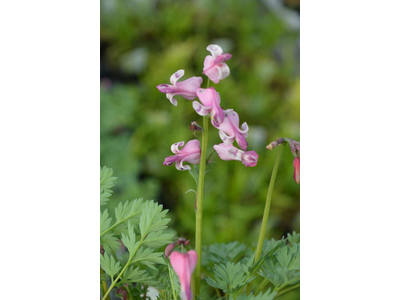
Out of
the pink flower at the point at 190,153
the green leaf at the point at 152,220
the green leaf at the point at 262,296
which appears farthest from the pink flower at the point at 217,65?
the green leaf at the point at 262,296

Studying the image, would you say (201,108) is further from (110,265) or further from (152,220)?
(110,265)

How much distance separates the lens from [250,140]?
0.94 metres

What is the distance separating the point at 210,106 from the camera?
746 millimetres

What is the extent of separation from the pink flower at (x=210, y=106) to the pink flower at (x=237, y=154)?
55 mm

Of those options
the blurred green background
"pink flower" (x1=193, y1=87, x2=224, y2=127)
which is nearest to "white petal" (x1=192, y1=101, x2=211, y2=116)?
"pink flower" (x1=193, y1=87, x2=224, y2=127)

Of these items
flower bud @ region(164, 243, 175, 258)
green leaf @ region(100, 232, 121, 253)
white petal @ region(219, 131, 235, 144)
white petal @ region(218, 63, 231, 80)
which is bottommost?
green leaf @ region(100, 232, 121, 253)

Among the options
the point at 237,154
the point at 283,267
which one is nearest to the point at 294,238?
the point at 283,267

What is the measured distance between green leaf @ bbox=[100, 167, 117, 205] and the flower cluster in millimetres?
151

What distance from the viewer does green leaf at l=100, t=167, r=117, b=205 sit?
0.88m

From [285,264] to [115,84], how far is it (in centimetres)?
52

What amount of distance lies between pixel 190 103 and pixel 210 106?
187 mm

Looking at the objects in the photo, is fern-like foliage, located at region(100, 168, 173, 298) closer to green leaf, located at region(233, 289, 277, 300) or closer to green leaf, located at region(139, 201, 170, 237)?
green leaf, located at region(139, 201, 170, 237)

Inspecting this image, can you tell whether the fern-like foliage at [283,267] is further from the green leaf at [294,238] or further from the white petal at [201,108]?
→ the white petal at [201,108]
